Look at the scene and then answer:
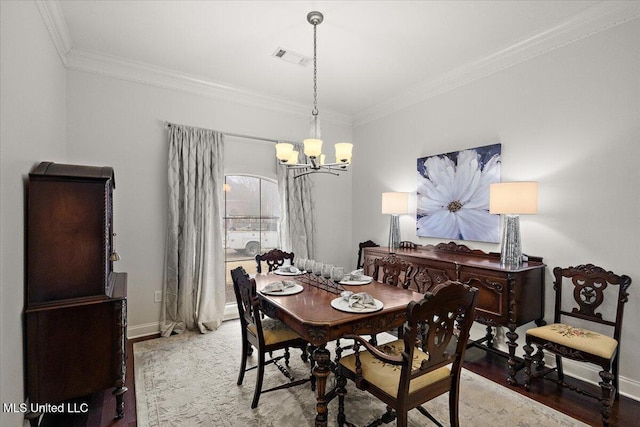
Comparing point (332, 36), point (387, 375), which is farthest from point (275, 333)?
point (332, 36)

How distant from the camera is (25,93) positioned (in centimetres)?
194

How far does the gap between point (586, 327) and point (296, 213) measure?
3356mm

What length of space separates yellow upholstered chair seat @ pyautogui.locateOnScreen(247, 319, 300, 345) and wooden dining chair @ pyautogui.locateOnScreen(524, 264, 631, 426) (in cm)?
191

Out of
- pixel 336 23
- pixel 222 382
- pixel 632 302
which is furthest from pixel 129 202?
pixel 632 302

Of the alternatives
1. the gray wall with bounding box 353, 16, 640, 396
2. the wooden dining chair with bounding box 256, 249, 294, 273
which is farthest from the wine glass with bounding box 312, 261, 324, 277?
the gray wall with bounding box 353, 16, 640, 396

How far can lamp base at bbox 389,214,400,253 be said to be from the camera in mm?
4043

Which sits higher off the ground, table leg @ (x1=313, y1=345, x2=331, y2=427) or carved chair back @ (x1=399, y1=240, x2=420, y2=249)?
carved chair back @ (x1=399, y1=240, x2=420, y2=249)

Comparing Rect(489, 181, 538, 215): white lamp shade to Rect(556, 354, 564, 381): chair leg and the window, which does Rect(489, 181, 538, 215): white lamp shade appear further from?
the window

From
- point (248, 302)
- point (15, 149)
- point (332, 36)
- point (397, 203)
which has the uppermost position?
point (332, 36)

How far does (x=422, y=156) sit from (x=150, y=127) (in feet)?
10.9

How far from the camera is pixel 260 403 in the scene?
2.29 metres

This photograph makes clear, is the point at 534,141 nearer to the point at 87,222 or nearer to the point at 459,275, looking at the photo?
the point at 459,275

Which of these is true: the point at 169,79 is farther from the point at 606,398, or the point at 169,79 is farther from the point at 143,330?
the point at 606,398

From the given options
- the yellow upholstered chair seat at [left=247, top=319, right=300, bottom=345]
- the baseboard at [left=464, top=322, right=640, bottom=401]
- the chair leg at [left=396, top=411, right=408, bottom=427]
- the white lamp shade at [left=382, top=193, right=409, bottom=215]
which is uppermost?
the white lamp shade at [left=382, top=193, right=409, bottom=215]
